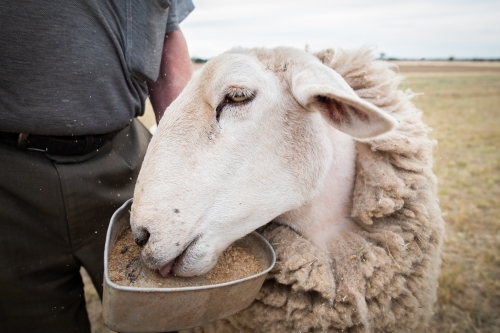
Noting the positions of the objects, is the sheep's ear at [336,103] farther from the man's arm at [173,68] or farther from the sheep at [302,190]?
the man's arm at [173,68]

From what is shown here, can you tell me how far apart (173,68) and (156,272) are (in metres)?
1.21

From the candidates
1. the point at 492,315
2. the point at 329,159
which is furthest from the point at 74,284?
the point at 492,315

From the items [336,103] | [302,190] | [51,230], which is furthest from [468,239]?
[51,230]

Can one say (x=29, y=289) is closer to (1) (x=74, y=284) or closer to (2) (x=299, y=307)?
(1) (x=74, y=284)

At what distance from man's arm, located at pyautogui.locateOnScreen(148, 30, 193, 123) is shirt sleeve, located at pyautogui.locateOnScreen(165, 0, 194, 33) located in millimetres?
57

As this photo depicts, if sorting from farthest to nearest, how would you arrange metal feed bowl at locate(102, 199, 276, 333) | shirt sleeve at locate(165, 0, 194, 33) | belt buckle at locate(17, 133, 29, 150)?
shirt sleeve at locate(165, 0, 194, 33) < belt buckle at locate(17, 133, 29, 150) < metal feed bowl at locate(102, 199, 276, 333)

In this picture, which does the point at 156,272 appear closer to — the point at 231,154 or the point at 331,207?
the point at 231,154

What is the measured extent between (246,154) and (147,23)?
866 mm

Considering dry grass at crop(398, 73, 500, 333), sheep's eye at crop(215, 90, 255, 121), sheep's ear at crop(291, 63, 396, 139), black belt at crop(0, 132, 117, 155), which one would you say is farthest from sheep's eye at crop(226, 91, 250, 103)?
dry grass at crop(398, 73, 500, 333)

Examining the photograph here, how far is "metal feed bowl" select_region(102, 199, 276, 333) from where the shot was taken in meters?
0.87

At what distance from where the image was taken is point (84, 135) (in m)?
1.51

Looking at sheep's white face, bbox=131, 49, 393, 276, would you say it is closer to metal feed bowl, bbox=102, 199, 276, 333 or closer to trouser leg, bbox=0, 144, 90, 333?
metal feed bowl, bbox=102, 199, 276, 333

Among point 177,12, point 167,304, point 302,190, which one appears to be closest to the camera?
point 167,304

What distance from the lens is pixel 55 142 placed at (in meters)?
1.46
